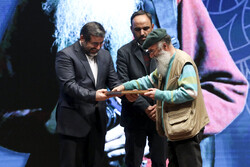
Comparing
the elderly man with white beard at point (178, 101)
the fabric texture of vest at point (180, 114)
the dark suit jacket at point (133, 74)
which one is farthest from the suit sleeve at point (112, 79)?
the fabric texture of vest at point (180, 114)

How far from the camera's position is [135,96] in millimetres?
2832

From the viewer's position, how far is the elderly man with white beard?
237cm

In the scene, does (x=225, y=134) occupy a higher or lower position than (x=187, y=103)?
lower

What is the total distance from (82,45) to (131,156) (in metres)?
0.99

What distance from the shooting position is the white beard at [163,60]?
2.51m

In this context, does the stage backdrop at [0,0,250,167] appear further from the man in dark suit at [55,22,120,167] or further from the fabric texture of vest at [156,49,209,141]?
the fabric texture of vest at [156,49,209,141]

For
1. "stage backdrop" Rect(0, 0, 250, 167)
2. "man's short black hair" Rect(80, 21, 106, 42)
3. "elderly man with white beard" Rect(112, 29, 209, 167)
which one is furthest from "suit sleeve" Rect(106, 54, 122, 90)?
"stage backdrop" Rect(0, 0, 250, 167)

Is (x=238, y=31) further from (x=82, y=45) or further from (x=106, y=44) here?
(x=82, y=45)

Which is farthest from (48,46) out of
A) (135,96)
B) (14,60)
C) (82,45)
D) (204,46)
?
(204,46)

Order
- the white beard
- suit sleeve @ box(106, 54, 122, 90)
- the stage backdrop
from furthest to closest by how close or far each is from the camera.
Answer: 1. the stage backdrop
2. suit sleeve @ box(106, 54, 122, 90)
3. the white beard

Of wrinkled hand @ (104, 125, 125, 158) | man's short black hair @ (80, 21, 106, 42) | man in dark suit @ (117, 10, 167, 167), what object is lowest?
wrinkled hand @ (104, 125, 125, 158)

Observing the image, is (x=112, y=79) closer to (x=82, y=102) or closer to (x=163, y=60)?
(x=82, y=102)

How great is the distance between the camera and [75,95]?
105 inches

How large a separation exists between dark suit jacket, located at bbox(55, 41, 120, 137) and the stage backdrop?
3.52ft
